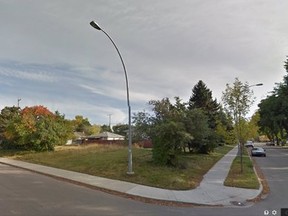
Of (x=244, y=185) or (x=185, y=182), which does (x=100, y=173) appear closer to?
(x=185, y=182)

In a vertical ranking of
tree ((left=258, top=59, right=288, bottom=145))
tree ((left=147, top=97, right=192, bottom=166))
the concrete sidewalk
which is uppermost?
tree ((left=258, top=59, right=288, bottom=145))

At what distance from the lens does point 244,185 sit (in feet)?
46.0

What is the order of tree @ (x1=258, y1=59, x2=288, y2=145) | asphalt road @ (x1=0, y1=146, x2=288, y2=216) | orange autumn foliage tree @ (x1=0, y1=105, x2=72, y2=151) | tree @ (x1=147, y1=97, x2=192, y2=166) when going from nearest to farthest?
asphalt road @ (x1=0, y1=146, x2=288, y2=216) → tree @ (x1=147, y1=97, x2=192, y2=166) → orange autumn foliage tree @ (x1=0, y1=105, x2=72, y2=151) → tree @ (x1=258, y1=59, x2=288, y2=145)

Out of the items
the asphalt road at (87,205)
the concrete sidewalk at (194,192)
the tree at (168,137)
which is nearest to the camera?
the asphalt road at (87,205)

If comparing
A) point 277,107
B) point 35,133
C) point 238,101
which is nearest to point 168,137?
point 238,101

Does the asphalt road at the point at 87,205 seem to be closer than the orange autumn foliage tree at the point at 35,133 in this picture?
Yes

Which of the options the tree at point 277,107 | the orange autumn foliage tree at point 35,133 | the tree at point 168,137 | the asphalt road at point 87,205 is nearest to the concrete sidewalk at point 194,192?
the asphalt road at point 87,205

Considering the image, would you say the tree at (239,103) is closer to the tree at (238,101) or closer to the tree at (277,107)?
the tree at (238,101)

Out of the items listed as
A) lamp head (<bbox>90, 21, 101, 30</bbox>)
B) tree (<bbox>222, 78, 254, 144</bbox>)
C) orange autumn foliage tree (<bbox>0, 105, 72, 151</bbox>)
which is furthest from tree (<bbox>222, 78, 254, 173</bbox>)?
orange autumn foliage tree (<bbox>0, 105, 72, 151</bbox>)

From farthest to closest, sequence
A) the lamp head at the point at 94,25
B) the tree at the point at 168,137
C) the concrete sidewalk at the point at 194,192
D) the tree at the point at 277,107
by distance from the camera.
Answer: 1. the tree at the point at 277,107
2. the tree at the point at 168,137
3. the lamp head at the point at 94,25
4. the concrete sidewalk at the point at 194,192

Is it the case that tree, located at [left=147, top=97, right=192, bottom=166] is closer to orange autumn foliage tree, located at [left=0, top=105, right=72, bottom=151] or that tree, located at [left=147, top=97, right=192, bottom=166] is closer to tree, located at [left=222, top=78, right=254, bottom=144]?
tree, located at [left=222, top=78, right=254, bottom=144]

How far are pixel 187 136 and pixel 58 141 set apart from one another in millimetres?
20757

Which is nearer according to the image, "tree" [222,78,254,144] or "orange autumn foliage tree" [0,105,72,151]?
"tree" [222,78,254,144]

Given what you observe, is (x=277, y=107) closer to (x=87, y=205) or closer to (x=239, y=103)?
(x=239, y=103)
